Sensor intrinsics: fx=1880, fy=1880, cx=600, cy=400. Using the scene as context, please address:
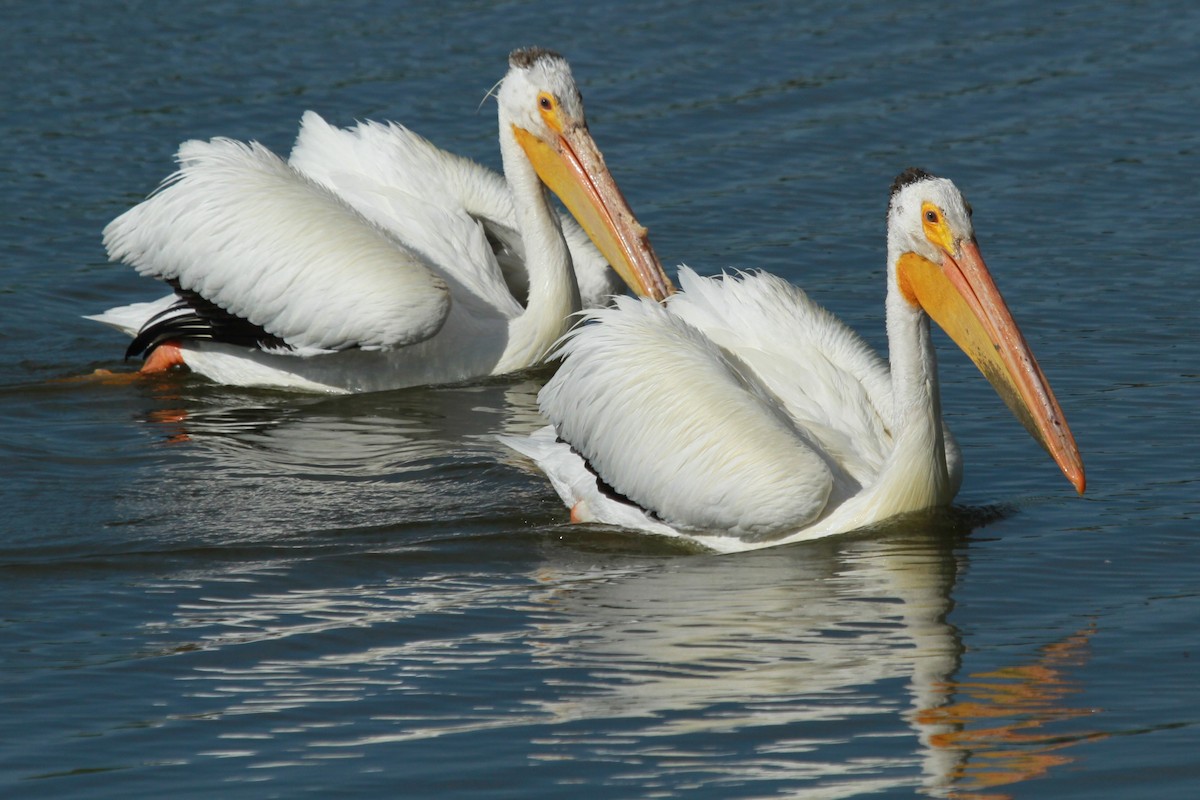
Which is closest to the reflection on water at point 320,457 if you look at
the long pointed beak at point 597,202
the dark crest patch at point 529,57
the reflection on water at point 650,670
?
the reflection on water at point 650,670

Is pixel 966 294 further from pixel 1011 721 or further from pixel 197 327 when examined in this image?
pixel 197 327

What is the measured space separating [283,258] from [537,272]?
102cm

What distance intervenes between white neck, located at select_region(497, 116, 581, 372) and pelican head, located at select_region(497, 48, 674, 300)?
0.19 feet

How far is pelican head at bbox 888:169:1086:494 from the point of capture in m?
5.28

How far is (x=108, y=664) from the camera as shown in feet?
15.6

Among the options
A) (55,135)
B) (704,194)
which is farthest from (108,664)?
(55,135)

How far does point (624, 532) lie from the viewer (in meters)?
5.89

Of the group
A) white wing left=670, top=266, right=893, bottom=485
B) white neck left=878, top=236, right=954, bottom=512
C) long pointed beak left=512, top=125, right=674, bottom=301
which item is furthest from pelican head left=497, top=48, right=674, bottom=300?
white neck left=878, top=236, right=954, bottom=512

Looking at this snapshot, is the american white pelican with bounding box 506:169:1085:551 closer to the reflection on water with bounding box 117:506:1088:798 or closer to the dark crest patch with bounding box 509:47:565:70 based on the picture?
the reflection on water with bounding box 117:506:1088:798

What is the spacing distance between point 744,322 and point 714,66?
17.3ft

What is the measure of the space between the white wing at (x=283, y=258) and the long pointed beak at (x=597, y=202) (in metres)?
0.63

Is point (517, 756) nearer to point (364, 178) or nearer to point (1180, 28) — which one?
point (364, 178)

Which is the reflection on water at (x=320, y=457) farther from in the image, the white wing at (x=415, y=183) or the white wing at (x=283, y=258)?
the white wing at (x=415, y=183)

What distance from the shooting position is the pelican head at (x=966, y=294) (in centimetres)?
528
